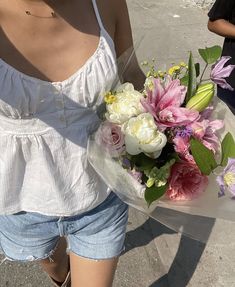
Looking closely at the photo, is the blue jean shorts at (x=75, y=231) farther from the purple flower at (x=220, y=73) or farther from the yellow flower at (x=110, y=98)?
the purple flower at (x=220, y=73)

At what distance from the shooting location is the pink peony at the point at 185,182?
56.1 inches

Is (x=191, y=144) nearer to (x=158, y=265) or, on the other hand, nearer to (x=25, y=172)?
(x=25, y=172)

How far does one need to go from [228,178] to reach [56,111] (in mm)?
560

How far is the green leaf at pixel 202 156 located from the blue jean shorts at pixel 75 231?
1.92 feet

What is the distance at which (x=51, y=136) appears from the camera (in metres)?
1.64

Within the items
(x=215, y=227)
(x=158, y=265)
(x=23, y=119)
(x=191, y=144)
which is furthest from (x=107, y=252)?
(x=158, y=265)

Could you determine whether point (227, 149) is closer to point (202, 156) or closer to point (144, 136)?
point (202, 156)

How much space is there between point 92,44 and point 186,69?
30 cm

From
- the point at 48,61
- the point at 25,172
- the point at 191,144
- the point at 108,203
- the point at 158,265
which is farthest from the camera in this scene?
the point at 158,265

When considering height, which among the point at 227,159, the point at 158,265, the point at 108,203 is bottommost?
the point at 158,265

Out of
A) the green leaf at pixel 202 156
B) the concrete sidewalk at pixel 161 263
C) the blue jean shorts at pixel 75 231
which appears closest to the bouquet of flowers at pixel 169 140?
the green leaf at pixel 202 156

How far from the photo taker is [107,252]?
1942mm

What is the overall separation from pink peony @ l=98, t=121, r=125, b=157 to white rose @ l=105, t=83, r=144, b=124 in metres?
0.03

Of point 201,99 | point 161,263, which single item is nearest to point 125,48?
point 201,99
